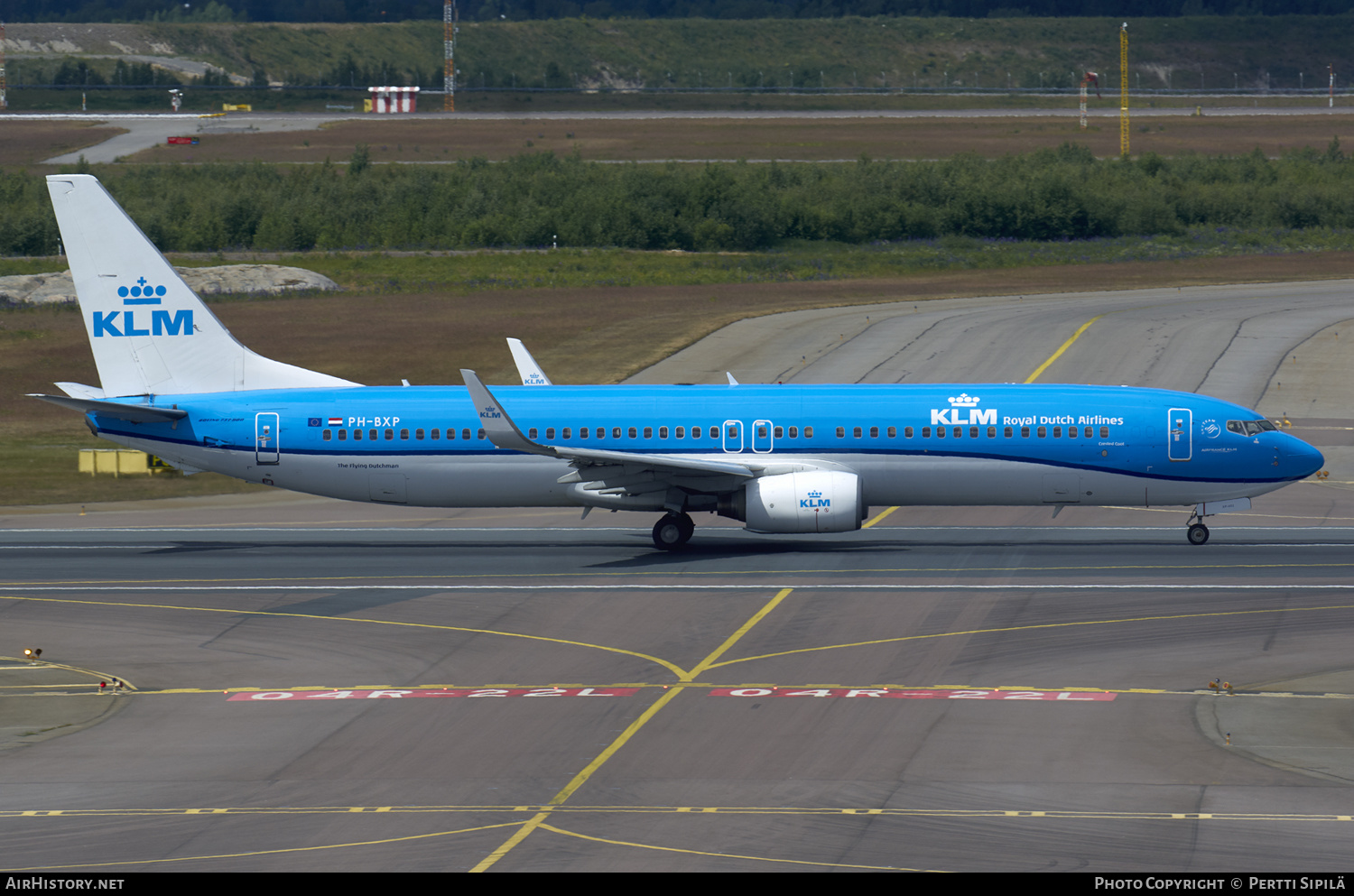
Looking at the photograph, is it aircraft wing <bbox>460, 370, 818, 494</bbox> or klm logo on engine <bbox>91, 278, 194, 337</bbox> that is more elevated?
klm logo on engine <bbox>91, 278, 194, 337</bbox>

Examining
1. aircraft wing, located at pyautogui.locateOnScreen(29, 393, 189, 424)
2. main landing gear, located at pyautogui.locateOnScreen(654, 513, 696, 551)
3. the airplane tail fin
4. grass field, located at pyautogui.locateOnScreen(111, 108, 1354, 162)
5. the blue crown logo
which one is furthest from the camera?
grass field, located at pyautogui.locateOnScreen(111, 108, 1354, 162)

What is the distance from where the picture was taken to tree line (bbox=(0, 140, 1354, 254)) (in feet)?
408

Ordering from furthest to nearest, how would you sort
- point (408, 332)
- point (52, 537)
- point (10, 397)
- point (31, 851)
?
point (408, 332), point (10, 397), point (52, 537), point (31, 851)

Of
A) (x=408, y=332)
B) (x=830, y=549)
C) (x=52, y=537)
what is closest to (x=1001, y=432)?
(x=830, y=549)

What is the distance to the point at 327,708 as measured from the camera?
29750mm

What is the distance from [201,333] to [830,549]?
19239 mm

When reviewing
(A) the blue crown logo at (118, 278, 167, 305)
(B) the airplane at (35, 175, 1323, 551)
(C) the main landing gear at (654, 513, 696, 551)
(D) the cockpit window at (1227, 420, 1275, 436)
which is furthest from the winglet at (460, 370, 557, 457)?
(D) the cockpit window at (1227, 420, 1275, 436)

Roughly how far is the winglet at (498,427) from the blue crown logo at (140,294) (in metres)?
11.3

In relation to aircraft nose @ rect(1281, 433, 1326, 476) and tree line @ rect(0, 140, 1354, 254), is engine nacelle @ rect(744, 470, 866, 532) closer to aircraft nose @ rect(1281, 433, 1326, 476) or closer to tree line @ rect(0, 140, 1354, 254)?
aircraft nose @ rect(1281, 433, 1326, 476)

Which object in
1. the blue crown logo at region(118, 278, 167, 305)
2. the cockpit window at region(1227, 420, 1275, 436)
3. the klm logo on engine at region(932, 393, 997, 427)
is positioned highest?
the blue crown logo at region(118, 278, 167, 305)

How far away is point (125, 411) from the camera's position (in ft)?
146

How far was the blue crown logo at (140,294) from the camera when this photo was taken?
46375mm

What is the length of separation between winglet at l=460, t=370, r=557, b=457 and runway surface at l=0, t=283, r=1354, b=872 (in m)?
3.51

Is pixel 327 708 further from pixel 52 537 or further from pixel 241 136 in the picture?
pixel 241 136
